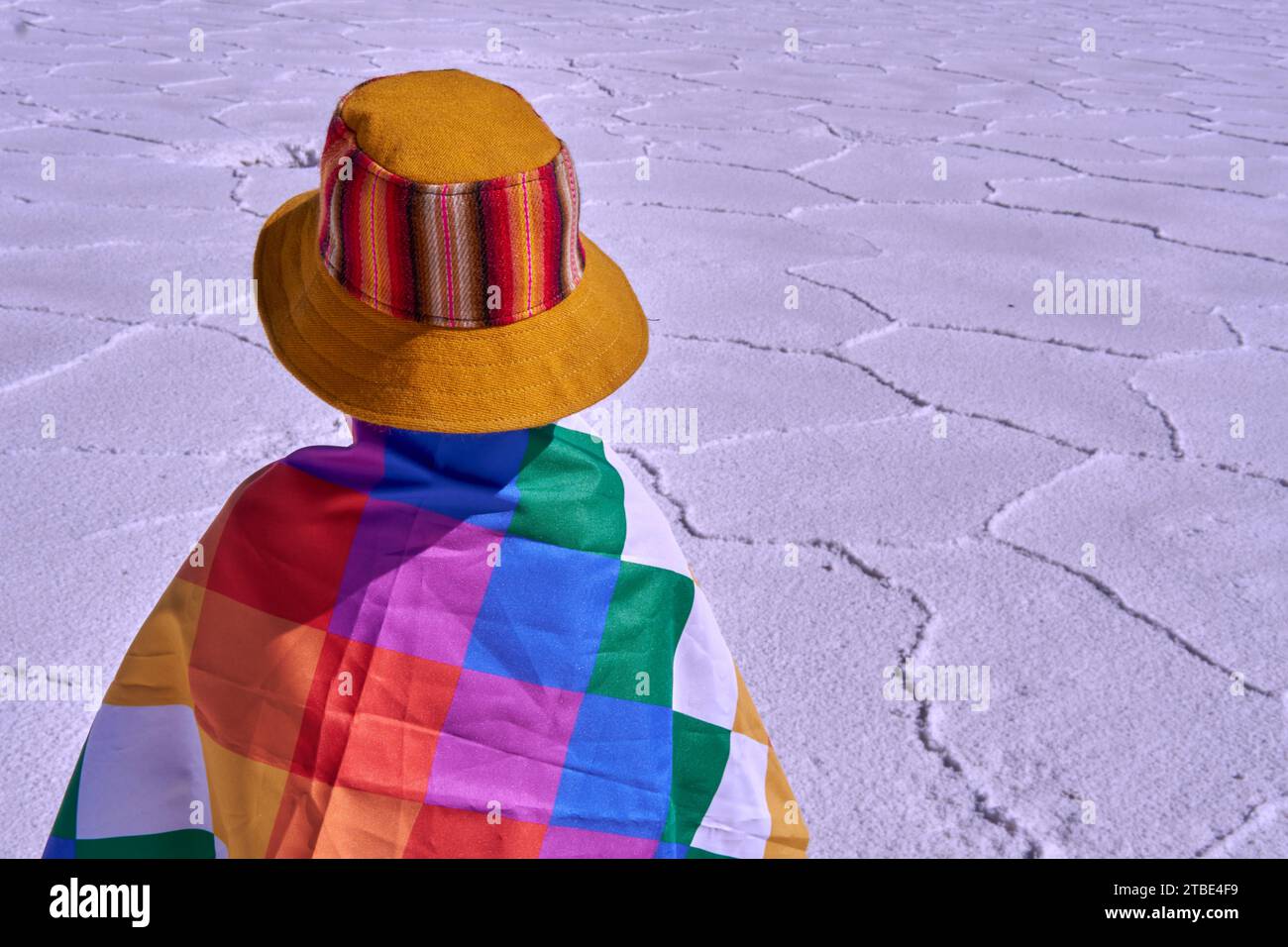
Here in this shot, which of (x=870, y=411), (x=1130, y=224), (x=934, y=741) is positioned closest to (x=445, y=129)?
(x=934, y=741)

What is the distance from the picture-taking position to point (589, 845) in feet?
2.52

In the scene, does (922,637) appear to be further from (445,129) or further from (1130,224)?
(1130,224)

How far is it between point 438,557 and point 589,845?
20cm

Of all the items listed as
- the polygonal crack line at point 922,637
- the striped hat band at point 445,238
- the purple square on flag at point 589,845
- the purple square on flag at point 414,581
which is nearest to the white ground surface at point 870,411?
the polygonal crack line at point 922,637

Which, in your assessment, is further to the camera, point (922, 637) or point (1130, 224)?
point (1130, 224)

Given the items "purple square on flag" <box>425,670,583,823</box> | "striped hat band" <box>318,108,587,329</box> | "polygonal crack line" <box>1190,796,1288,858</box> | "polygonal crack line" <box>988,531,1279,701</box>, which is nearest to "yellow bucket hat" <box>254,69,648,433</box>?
"striped hat band" <box>318,108,587,329</box>

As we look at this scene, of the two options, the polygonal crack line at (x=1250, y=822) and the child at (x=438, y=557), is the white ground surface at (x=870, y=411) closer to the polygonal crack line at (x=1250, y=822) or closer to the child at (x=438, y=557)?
the polygonal crack line at (x=1250, y=822)

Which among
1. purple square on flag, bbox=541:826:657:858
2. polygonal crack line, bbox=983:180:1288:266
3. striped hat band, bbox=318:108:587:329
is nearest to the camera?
striped hat band, bbox=318:108:587:329

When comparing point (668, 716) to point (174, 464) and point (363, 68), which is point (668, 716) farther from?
point (363, 68)

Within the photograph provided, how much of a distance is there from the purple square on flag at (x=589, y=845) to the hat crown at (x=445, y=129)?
14.9 inches

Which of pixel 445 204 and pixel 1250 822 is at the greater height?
pixel 445 204

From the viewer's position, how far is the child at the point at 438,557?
681mm

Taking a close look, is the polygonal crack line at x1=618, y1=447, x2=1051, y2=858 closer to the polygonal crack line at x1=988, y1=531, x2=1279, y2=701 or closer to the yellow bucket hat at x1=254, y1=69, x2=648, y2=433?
the polygonal crack line at x1=988, y1=531, x2=1279, y2=701

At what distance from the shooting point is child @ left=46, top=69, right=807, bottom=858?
0.68 meters
